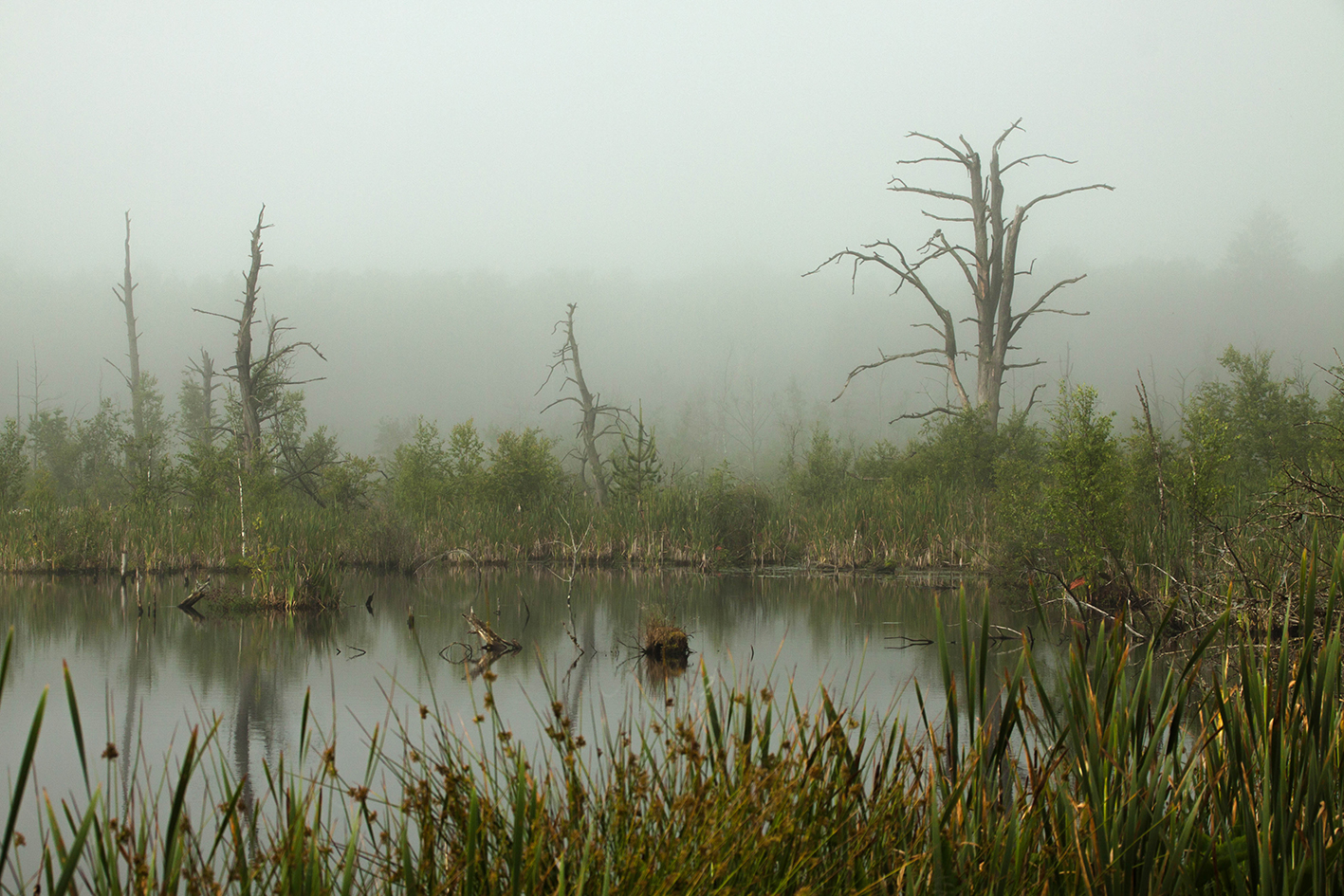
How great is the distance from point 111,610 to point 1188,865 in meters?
12.4

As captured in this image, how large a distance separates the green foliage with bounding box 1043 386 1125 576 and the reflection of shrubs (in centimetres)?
843

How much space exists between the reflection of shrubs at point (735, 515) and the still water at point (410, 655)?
3459 mm

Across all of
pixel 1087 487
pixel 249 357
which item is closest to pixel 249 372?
pixel 249 357

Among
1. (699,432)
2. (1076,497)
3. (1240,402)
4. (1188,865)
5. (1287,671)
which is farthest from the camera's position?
(699,432)

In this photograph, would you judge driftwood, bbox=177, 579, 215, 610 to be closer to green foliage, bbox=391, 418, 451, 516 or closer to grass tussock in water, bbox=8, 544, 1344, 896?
green foliage, bbox=391, 418, 451, 516

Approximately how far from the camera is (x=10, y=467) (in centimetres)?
2112

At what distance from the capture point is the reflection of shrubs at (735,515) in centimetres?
1912

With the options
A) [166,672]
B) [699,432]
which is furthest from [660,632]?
[699,432]

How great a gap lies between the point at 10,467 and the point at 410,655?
1629 centimetres

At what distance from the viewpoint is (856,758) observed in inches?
107

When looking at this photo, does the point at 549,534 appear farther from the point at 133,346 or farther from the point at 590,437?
the point at 133,346

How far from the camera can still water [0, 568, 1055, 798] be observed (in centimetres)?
639

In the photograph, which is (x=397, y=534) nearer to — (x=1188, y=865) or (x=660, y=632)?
(x=660, y=632)

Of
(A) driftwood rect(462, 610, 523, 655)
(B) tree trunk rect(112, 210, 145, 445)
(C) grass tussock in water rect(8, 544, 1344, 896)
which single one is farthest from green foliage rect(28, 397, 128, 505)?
(C) grass tussock in water rect(8, 544, 1344, 896)
